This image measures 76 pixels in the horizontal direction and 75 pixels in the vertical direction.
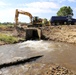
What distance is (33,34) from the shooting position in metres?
32.8

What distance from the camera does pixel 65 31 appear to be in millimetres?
29438

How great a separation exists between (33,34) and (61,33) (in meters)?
5.45

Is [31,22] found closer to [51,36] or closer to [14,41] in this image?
[51,36]

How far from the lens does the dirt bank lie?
90.4 ft

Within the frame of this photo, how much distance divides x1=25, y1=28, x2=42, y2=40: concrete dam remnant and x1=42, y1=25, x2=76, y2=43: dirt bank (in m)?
0.87

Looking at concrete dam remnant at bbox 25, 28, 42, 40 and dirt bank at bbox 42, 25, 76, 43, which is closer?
dirt bank at bbox 42, 25, 76, 43

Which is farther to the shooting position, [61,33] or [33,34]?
[33,34]

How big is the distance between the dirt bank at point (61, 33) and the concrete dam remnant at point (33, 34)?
34.4 inches

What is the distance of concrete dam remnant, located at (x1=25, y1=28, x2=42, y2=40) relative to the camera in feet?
103

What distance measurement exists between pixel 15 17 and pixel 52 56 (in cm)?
1860

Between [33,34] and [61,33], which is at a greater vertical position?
[61,33]

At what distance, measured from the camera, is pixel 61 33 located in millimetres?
29688

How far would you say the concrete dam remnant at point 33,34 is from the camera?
31.3m

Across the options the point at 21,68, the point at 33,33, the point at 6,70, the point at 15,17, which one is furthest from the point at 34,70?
the point at 15,17
